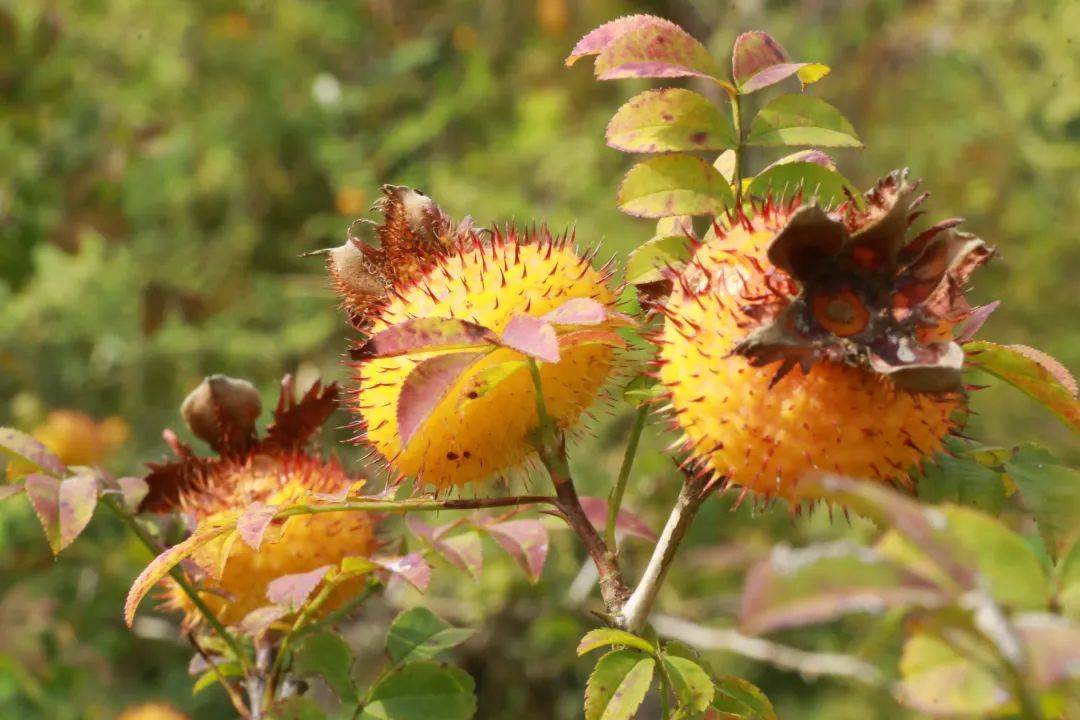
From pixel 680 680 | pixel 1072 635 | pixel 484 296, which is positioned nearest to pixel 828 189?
pixel 484 296

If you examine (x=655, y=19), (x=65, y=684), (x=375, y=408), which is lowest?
(x=65, y=684)

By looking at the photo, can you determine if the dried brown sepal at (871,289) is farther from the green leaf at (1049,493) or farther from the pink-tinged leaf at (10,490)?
the pink-tinged leaf at (10,490)

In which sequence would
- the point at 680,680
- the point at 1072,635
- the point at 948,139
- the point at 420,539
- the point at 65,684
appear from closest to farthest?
1. the point at 1072,635
2. the point at 680,680
3. the point at 420,539
4. the point at 65,684
5. the point at 948,139

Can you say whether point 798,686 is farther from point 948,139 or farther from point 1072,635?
point 1072,635

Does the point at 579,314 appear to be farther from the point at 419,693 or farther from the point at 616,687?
the point at 419,693

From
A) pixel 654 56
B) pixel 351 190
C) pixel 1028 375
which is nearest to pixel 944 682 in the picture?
pixel 1028 375

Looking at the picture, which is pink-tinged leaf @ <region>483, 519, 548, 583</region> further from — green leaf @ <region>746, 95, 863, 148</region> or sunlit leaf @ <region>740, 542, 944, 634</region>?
sunlit leaf @ <region>740, 542, 944, 634</region>
